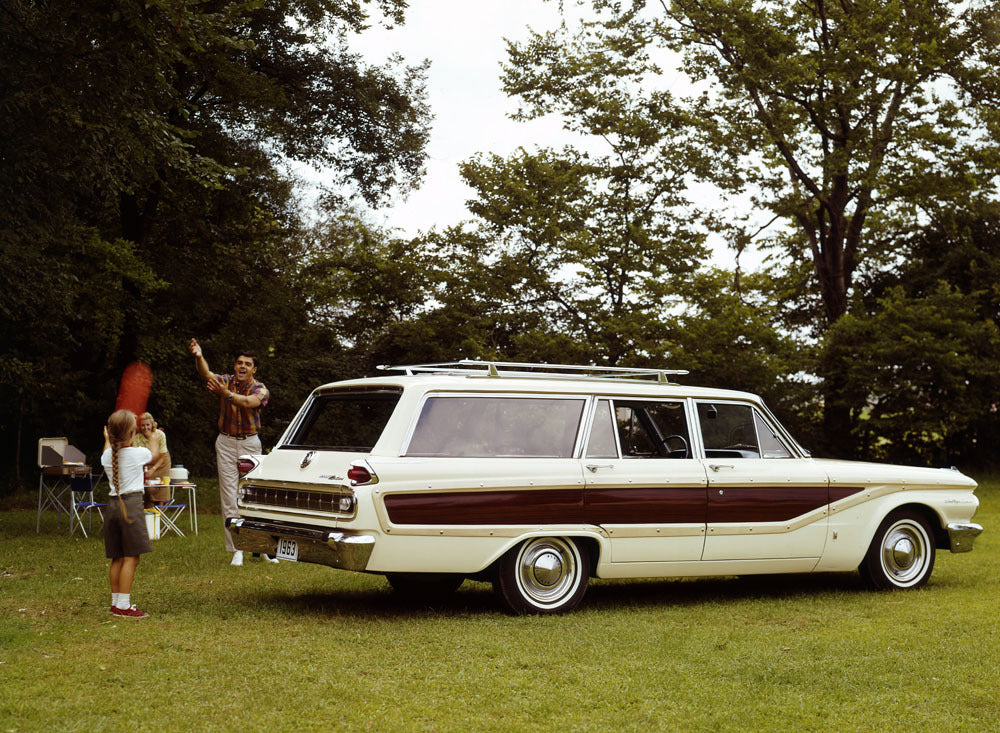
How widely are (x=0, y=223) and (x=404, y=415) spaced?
24.5ft

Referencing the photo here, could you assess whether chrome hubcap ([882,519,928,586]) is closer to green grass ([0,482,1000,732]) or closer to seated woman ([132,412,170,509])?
green grass ([0,482,1000,732])

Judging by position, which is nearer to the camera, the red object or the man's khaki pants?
the man's khaki pants

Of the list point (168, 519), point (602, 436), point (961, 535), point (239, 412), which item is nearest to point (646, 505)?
point (602, 436)

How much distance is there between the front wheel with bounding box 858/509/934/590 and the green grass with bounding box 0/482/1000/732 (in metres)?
0.23

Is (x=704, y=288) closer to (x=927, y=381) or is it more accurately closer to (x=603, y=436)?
(x=927, y=381)

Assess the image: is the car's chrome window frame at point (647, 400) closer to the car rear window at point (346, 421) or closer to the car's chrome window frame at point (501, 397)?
the car's chrome window frame at point (501, 397)

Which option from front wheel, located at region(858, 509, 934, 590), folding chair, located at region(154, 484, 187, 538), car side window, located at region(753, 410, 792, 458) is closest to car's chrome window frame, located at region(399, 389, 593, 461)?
car side window, located at region(753, 410, 792, 458)

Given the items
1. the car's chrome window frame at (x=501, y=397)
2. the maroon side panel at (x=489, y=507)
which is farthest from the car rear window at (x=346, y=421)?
the maroon side panel at (x=489, y=507)

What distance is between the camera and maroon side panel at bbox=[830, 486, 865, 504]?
9773 mm

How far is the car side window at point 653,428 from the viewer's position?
925 cm

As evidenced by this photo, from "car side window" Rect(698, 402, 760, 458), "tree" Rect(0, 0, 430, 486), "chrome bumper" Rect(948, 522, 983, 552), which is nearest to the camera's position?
"car side window" Rect(698, 402, 760, 458)

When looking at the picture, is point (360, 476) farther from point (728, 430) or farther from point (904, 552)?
point (904, 552)

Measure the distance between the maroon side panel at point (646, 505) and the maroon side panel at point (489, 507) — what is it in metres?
0.16

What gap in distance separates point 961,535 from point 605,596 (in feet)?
11.1
